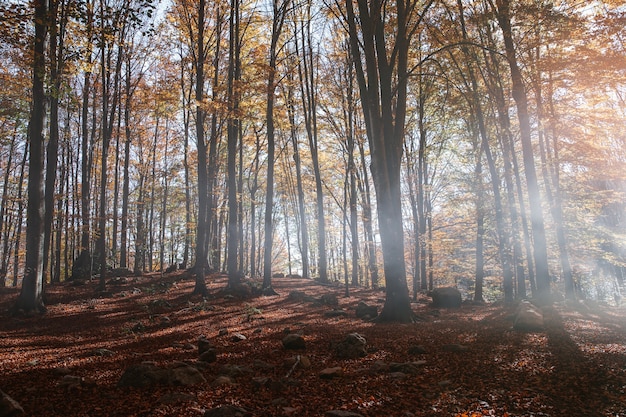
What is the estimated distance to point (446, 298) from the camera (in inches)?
516

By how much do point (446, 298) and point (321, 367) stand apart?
959 cm

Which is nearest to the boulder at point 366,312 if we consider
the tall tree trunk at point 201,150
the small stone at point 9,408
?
the tall tree trunk at point 201,150

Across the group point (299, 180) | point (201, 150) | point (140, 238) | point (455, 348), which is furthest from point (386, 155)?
point (140, 238)

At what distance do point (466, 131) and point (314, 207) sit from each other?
19650 mm

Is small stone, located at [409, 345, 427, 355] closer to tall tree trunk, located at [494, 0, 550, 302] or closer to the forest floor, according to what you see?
the forest floor

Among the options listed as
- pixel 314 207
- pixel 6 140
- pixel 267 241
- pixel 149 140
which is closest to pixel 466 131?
pixel 267 241

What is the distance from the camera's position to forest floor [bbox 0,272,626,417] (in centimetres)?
355

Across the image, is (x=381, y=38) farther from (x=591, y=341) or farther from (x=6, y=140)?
(x=6, y=140)

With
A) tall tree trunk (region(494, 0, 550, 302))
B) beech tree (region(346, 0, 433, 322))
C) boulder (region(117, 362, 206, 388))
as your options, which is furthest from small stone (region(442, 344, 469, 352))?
tall tree trunk (region(494, 0, 550, 302))

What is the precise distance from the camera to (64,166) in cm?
2345

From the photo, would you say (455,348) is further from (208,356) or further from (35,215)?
(35,215)

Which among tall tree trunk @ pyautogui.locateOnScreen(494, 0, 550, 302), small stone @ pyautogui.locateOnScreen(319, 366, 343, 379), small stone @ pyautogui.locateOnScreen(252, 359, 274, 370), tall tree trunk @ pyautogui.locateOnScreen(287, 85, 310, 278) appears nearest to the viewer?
small stone @ pyautogui.locateOnScreen(319, 366, 343, 379)

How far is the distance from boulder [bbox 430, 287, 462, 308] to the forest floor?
346 centimetres

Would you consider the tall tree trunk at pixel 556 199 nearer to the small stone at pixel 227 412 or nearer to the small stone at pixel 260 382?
the small stone at pixel 260 382
